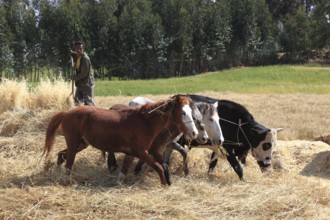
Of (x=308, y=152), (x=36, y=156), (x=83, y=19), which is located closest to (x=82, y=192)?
(x=36, y=156)

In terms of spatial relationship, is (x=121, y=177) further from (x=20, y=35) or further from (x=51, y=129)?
(x=20, y=35)

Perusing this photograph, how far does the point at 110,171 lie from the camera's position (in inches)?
254

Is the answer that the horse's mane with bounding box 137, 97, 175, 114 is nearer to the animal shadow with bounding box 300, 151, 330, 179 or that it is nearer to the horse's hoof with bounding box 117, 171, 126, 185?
the horse's hoof with bounding box 117, 171, 126, 185

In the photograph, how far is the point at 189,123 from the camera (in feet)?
17.7

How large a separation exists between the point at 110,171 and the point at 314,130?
6.32 metres

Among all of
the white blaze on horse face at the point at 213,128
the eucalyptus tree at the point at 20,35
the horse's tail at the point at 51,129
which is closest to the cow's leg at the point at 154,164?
the white blaze on horse face at the point at 213,128

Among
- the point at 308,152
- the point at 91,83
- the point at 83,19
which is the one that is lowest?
the point at 308,152

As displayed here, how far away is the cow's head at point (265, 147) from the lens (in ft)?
22.8

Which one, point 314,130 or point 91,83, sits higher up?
point 91,83

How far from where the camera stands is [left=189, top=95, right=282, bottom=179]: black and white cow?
6949mm

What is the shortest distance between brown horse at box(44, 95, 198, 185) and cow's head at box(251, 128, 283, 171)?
188 cm

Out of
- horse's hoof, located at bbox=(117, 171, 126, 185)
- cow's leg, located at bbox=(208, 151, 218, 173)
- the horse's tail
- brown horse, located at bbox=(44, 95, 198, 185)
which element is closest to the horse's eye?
cow's leg, located at bbox=(208, 151, 218, 173)

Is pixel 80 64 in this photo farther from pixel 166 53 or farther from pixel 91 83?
pixel 166 53

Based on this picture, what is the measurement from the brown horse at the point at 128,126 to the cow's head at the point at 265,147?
6.16 feet
